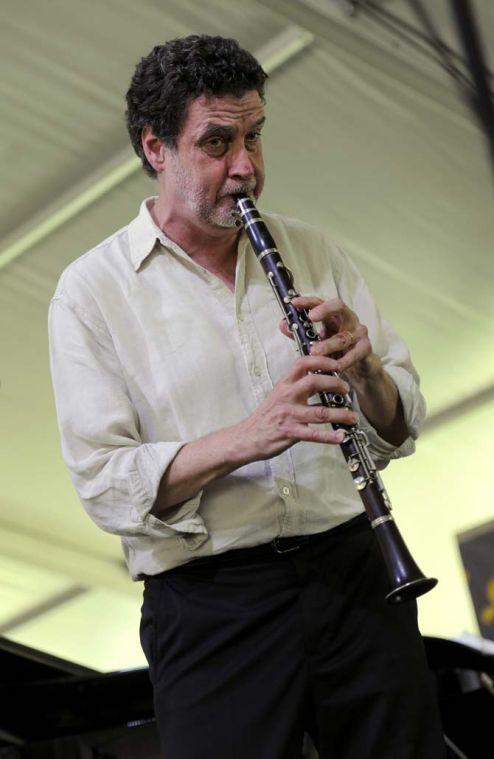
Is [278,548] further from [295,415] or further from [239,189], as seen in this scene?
[239,189]

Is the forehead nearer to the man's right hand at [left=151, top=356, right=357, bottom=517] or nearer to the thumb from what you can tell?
the thumb

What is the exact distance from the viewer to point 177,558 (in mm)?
1539

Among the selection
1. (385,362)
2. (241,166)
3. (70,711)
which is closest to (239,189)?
(241,166)

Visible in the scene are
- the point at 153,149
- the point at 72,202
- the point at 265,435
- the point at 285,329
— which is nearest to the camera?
the point at 265,435

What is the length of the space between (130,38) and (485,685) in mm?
2328

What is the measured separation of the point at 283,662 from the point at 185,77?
0.87 m

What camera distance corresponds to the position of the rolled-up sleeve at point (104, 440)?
1521 millimetres

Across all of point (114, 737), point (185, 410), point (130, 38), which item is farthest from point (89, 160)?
point (185, 410)

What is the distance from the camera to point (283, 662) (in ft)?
4.89

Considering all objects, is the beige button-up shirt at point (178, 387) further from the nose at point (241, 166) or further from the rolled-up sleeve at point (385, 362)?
the nose at point (241, 166)

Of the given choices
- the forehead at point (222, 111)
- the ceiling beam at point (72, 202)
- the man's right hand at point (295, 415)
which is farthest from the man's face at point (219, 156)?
the ceiling beam at point (72, 202)

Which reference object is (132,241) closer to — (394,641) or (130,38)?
(394,641)

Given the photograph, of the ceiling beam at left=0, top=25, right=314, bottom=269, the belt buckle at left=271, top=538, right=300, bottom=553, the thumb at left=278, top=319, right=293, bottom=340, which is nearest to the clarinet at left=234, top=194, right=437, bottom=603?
the thumb at left=278, top=319, right=293, bottom=340

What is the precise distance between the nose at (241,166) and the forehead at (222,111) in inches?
1.8
